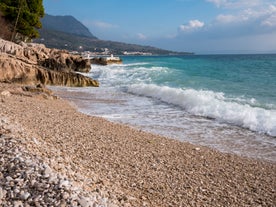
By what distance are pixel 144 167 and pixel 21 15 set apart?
3415 cm

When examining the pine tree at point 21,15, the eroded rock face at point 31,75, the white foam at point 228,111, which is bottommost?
the white foam at point 228,111

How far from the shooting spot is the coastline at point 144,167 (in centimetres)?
525

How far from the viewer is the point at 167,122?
42.1 feet

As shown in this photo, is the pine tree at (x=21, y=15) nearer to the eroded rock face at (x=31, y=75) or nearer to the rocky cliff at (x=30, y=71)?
the rocky cliff at (x=30, y=71)

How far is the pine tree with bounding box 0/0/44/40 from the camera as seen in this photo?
36000 mm

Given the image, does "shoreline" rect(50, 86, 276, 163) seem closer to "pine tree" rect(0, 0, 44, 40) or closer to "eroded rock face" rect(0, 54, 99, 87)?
"eroded rock face" rect(0, 54, 99, 87)

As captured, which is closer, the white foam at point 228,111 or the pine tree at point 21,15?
the white foam at point 228,111

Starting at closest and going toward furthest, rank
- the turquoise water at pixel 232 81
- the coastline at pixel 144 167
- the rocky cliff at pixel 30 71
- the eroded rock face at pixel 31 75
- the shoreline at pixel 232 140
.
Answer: the coastline at pixel 144 167 < the shoreline at pixel 232 140 < the eroded rock face at pixel 31 75 < the rocky cliff at pixel 30 71 < the turquoise water at pixel 232 81

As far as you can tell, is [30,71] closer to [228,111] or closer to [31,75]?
[31,75]

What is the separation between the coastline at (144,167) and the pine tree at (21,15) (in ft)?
98.5

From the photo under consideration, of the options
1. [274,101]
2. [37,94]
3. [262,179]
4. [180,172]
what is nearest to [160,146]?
[180,172]

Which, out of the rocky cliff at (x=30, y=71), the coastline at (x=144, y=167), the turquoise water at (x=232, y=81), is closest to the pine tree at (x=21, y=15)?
the rocky cliff at (x=30, y=71)

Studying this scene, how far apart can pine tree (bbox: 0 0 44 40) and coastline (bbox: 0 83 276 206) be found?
3001 cm

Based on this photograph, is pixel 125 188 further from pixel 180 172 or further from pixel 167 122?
pixel 167 122
